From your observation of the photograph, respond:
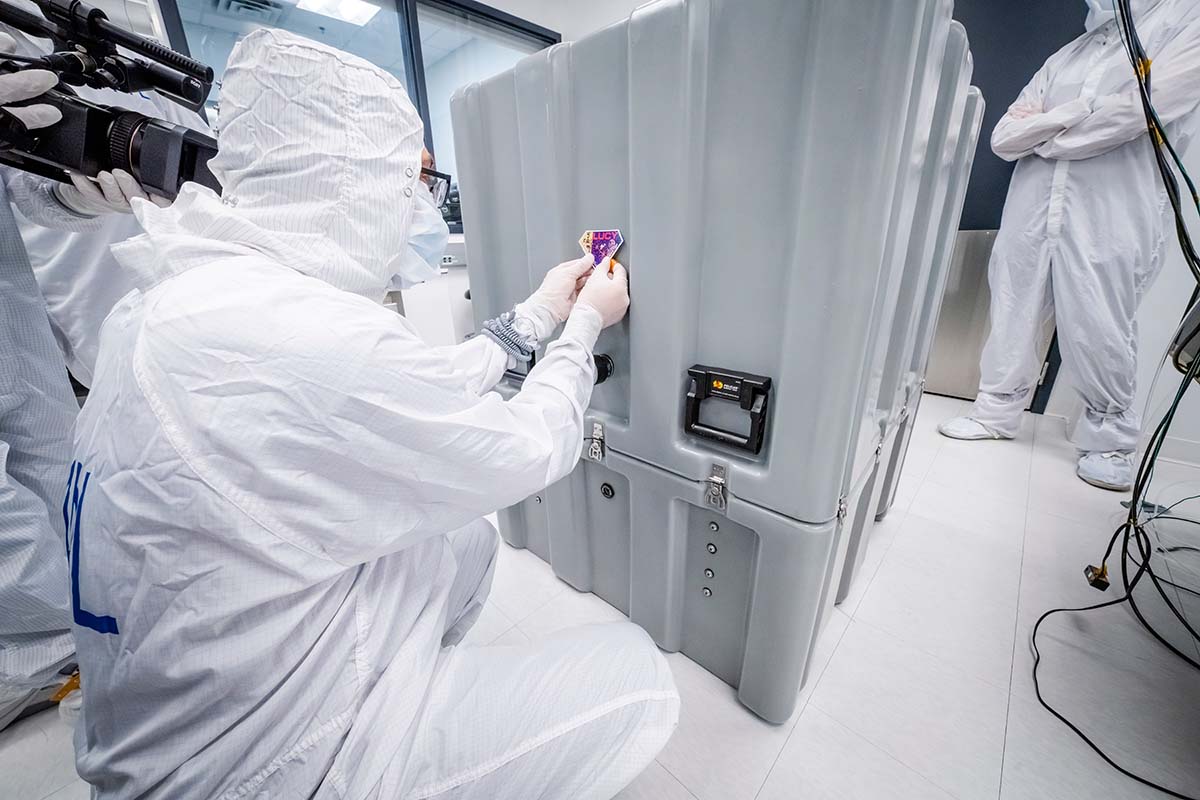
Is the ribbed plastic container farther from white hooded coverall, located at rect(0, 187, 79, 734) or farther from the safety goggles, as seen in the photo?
white hooded coverall, located at rect(0, 187, 79, 734)

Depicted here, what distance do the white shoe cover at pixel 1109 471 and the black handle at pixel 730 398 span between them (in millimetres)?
1891

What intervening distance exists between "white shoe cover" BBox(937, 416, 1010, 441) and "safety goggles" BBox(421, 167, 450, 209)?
2.42 meters

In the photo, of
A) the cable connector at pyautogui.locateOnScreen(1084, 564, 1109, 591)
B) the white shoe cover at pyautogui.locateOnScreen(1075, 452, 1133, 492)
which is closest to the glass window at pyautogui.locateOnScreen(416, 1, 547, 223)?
the cable connector at pyautogui.locateOnScreen(1084, 564, 1109, 591)

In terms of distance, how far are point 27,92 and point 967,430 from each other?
10.3 ft

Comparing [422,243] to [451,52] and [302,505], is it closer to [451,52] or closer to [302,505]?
[302,505]

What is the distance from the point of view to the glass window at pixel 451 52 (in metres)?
3.12

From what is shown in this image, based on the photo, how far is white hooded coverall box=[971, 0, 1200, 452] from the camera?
148 centimetres

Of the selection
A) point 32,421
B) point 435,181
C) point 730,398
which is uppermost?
point 435,181

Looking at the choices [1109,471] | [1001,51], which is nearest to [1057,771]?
[1109,471]

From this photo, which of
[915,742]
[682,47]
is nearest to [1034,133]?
[682,47]

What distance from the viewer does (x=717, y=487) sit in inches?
31.2

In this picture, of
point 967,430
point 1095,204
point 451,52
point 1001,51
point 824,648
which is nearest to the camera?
point 824,648

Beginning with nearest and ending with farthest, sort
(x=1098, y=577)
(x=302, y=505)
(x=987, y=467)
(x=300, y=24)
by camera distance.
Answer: (x=302, y=505), (x=1098, y=577), (x=987, y=467), (x=300, y=24)

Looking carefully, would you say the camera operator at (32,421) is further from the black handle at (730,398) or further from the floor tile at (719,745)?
the floor tile at (719,745)
